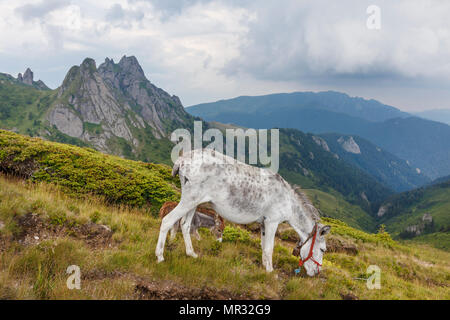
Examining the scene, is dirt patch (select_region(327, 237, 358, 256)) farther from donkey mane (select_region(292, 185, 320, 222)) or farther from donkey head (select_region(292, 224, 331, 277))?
donkey mane (select_region(292, 185, 320, 222))

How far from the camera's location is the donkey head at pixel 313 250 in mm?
7055

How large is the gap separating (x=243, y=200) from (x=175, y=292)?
8.76 ft

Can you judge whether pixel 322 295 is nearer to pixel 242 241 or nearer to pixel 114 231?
pixel 242 241

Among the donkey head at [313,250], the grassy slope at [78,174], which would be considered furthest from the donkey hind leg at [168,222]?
the grassy slope at [78,174]

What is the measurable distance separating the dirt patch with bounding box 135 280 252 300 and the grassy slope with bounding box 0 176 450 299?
0.35 ft

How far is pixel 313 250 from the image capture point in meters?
7.17

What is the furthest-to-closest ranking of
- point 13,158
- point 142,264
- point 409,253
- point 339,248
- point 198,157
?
point 409,253, point 339,248, point 13,158, point 198,157, point 142,264

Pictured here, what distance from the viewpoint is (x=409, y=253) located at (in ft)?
53.6

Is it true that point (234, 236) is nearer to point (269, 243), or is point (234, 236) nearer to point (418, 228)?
point (269, 243)

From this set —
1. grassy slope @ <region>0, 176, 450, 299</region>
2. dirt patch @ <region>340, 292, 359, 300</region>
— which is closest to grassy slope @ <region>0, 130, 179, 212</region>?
grassy slope @ <region>0, 176, 450, 299</region>

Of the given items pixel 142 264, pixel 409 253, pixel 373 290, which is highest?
pixel 142 264

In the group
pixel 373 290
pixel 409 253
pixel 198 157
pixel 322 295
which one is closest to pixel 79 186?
pixel 198 157

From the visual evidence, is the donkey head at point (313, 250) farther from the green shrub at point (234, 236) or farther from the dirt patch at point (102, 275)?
the dirt patch at point (102, 275)

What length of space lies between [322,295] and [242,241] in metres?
3.52
